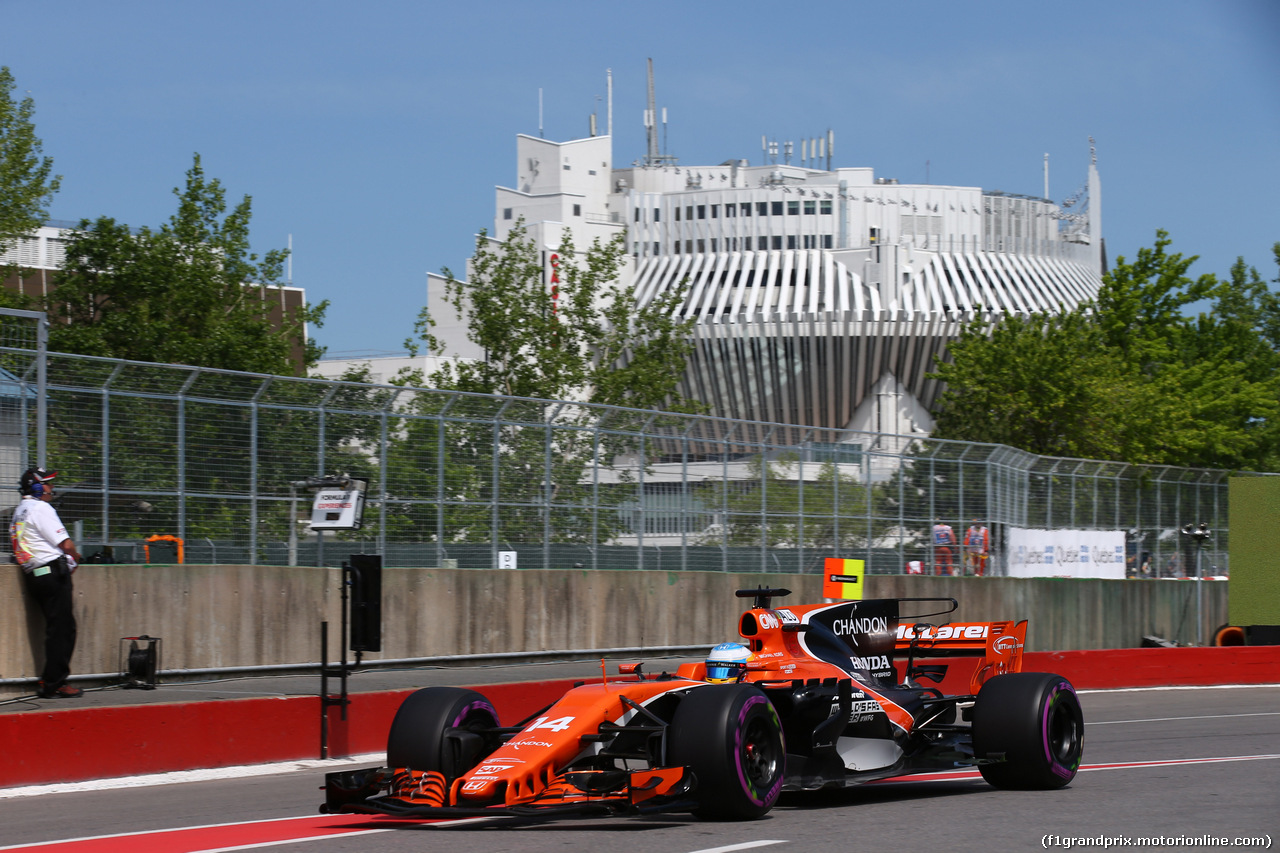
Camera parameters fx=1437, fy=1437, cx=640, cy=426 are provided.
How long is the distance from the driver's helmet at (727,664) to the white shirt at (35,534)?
6.01 m

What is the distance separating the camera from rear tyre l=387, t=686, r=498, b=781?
8406 mm

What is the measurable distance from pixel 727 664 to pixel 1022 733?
2.12m

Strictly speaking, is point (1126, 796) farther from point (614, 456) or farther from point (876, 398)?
point (876, 398)

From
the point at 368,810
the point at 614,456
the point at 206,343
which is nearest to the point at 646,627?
the point at 614,456

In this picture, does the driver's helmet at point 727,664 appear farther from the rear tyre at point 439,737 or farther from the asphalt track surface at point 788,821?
the rear tyre at point 439,737

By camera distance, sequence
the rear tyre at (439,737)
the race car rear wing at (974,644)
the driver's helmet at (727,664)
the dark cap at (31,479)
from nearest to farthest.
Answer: the rear tyre at (439,737)
the driver's helmet at (727,664)
the race car rear wing at (974,644)
the dark cap at (31,479)

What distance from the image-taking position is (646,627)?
64.1ft

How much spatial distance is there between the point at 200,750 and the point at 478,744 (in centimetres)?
410

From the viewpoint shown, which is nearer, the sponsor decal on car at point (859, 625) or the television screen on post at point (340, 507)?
the sponsor decal on car at point (859, 625)

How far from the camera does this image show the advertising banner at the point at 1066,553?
26.3 meters

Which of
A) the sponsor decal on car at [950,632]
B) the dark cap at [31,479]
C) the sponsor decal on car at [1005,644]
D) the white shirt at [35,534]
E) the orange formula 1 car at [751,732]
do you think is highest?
the dark cap at [31,479]

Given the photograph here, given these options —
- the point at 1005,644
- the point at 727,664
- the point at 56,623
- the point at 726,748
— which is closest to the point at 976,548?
the point at 1005,644

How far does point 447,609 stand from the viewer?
1702 centimetres

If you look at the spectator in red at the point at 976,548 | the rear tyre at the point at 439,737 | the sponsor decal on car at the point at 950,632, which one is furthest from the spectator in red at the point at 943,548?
the rear tyre at the point at 439,737
